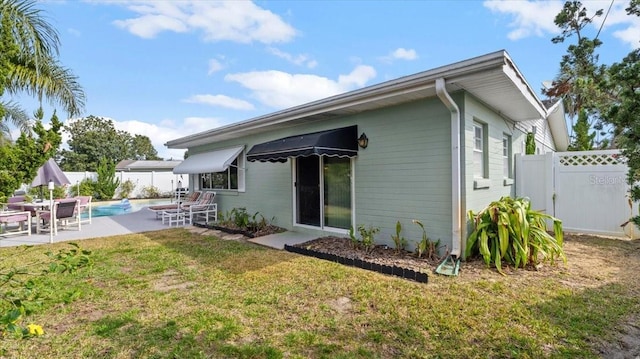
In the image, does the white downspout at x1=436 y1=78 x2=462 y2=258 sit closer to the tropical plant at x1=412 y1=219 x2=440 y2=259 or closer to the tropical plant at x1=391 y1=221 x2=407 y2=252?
the tropical plant at x1=412 y1=219 x2=440 y2=259

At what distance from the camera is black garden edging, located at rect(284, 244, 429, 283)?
20.8 feet

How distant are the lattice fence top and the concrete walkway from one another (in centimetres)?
932

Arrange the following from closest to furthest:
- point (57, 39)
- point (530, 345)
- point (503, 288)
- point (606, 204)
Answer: point (530, 345) < point (503, 288) < point (57, 39) < point (606, 204)

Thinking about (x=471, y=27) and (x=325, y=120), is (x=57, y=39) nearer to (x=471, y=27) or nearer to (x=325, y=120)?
(x=325, y=120)

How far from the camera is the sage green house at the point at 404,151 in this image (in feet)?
23.9

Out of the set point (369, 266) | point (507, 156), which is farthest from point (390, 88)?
point (507, 156)

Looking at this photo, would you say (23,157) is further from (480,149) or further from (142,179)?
(142,179)

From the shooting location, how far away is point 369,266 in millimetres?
7168

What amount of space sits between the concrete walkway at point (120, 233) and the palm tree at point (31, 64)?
4414 mm

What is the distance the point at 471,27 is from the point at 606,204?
7770 mm

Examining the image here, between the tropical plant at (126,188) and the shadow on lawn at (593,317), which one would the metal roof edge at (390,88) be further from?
the tropical plant at (126,188)

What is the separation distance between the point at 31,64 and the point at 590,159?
64.5 feet

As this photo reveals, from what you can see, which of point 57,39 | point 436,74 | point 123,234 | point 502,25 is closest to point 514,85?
point 436,74

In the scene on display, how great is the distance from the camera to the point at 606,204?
10133mm
